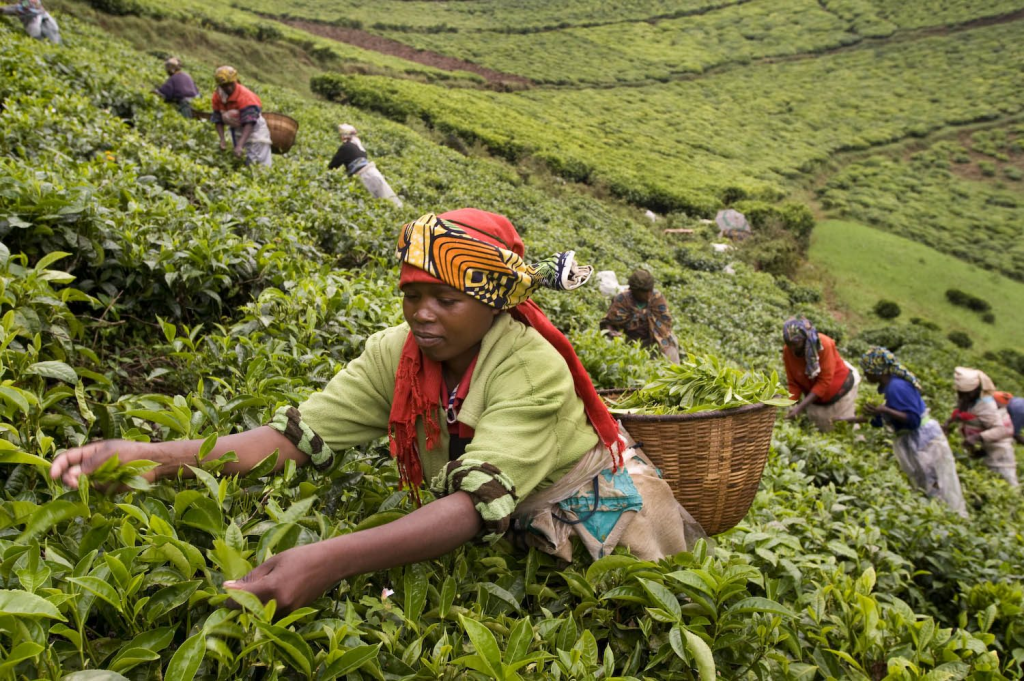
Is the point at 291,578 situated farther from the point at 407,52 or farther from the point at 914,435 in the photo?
the point at 407,52

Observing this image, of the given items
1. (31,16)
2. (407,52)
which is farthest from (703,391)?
(407,52)

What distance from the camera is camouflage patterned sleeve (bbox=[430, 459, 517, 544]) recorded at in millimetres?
1478

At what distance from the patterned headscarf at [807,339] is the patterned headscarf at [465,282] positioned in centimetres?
454

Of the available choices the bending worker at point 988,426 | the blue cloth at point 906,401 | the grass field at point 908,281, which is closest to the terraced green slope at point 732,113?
the grass field at point 908,281

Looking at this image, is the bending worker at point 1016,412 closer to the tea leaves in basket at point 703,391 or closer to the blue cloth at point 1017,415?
the blue cloth at point 1017,415

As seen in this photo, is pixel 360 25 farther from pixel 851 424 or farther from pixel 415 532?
pixel 415 532

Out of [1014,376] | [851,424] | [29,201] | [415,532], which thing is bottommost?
[1014,376]

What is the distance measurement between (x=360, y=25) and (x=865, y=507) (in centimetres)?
4130

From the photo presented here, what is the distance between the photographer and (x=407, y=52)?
37.4 meters

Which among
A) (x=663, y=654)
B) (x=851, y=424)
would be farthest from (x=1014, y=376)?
(x=663, y=654)

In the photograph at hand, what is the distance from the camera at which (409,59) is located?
120 ft

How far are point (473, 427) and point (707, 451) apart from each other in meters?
0.85

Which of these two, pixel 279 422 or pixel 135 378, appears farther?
pixel 135 378

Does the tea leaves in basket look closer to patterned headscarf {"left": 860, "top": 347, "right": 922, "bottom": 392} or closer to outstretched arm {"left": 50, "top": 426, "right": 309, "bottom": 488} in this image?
outstretched arm {"left": 50, "top": 426, "right": 309, "bottom": 488}
